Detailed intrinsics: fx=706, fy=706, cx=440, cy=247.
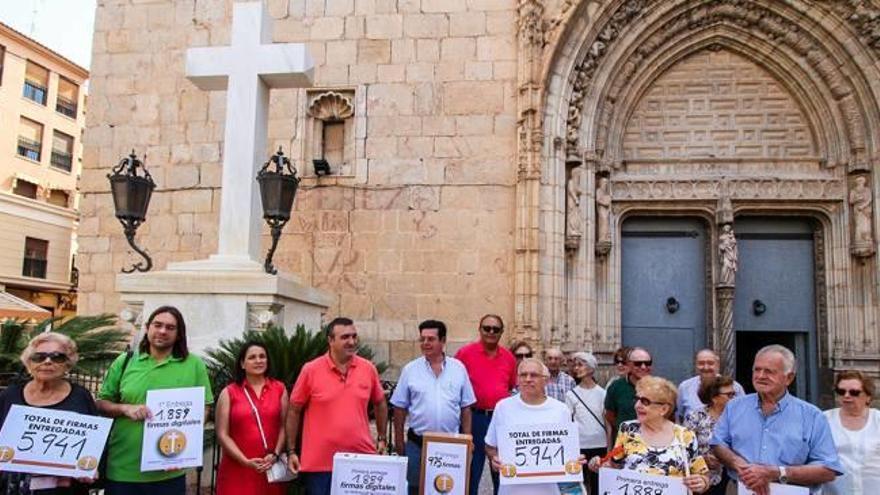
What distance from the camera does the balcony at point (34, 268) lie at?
2850cm

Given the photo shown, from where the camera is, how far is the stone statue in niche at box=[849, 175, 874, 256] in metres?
10.7

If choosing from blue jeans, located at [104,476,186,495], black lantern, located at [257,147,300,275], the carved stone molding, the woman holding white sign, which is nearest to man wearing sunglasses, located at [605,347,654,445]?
the woman holding white sign

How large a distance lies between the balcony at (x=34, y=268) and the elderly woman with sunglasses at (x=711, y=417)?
29703 mm

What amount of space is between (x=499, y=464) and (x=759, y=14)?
1016cm

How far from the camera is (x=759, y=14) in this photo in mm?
11477

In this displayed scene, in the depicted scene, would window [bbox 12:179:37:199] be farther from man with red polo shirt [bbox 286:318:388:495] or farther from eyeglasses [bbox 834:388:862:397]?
eyeglasses [bbox 834:388:862:397]

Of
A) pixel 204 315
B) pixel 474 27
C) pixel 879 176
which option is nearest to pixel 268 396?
pixel 204 315

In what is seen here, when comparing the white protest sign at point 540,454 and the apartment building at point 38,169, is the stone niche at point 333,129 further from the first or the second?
the apartment building at point 38,169

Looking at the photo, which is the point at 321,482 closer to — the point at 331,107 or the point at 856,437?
the point at 856,437

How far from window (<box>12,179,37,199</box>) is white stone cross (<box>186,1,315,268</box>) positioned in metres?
25.6

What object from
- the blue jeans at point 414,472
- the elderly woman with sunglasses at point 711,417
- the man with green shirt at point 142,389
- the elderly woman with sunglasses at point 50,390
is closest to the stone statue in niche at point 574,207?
the elderly woman with sunglasses at point 711,417

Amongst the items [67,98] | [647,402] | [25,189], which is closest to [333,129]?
[647,402]

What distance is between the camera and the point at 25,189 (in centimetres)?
2938

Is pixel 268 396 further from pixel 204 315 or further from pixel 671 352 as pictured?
pixel 671 352
